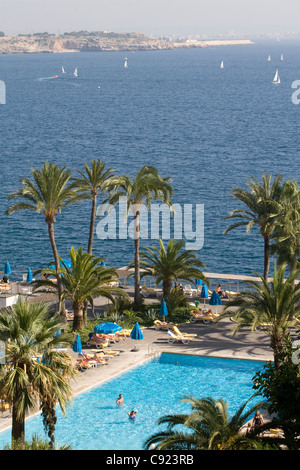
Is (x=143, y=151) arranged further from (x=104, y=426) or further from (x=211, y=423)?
(x=211, y=423)

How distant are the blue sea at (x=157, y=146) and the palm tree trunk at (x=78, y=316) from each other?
21565mm

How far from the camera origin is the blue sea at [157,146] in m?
61.7

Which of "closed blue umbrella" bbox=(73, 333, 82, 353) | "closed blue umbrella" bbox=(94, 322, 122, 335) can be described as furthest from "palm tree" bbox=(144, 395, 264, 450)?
"closed blue umbrella" bbox=(94, 322, 122, 335)

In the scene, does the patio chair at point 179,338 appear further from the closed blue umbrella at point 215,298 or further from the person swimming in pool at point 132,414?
the person swimming in pool at point 132,414

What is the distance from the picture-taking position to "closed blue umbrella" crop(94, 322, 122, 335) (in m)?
33.7

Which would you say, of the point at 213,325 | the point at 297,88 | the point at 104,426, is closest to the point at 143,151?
the point at 213,325

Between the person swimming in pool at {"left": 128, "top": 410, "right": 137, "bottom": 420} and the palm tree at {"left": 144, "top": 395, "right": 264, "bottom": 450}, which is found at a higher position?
the palm tree at {"left": 144, "top": 395, "right": 264, "bottom": 450}

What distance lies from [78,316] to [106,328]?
6.41 feet

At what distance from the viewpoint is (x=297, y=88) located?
19888 centimetres

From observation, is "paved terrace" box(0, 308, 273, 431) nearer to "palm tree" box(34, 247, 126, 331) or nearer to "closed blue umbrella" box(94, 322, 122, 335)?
"closed blue umbrella" box(94, 322, 122, 335)

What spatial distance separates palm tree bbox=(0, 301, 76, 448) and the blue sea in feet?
115

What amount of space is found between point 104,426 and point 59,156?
78218mm
